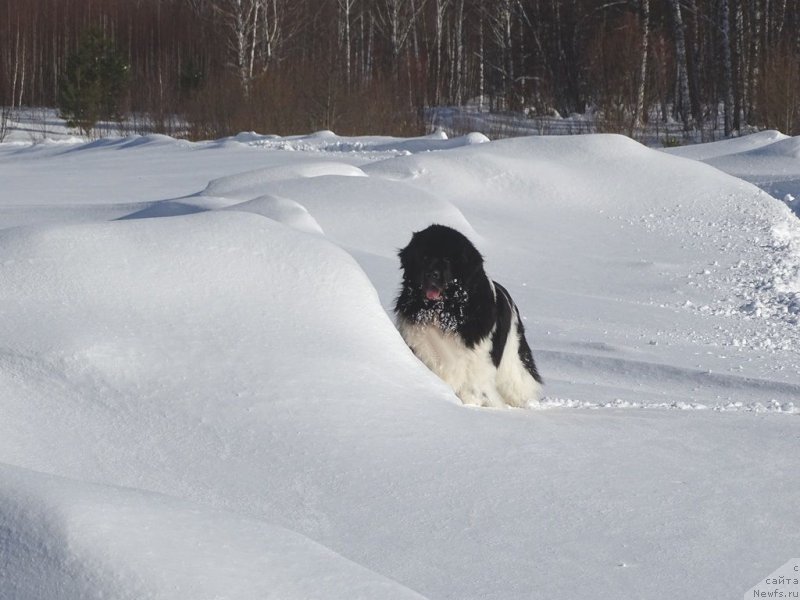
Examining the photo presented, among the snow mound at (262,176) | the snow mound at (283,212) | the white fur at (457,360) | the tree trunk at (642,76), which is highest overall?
the tree trunk at (642,76)

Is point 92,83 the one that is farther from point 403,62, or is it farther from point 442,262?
point 442,262

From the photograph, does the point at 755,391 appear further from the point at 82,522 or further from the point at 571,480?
the point at 82,522

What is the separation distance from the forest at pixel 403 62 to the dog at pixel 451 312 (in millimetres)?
12323

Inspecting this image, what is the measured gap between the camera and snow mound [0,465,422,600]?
5.87 ft

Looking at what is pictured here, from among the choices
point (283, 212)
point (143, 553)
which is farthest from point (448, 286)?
point (143, 553)

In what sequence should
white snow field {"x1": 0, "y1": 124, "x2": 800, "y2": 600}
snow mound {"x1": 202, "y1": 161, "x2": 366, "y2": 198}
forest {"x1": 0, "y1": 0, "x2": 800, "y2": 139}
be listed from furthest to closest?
forest {"x1": 0, "y1": 0, "x2": 800, "y2": 139} → snow mound {"x1": 202, "y1": 161, "x2": 366, "y2": 198} → white snow field {"x1": 0, "y1": 124, "x2": 800, "y2": 600}

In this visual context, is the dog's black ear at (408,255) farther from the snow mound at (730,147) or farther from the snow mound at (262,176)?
the snow mound at (730,147)

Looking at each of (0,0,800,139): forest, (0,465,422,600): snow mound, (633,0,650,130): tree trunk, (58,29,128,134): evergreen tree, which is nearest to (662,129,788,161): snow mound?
(0,0,800,139): forest

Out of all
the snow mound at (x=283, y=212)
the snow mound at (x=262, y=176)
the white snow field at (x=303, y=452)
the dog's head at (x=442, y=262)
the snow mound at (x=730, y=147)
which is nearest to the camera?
the white snow field at (x=303, y=452)

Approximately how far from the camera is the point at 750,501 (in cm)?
286

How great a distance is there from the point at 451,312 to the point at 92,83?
21936 millimetres

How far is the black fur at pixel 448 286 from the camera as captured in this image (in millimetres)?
4387

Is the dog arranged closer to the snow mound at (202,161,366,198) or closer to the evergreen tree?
the snow mound at (202,161,366,198)

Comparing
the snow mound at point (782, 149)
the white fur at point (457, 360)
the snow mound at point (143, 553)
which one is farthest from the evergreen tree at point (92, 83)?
the snow mound at point (143, 553)
